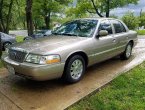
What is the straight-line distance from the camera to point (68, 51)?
186 inches

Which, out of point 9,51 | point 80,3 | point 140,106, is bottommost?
point 140,106

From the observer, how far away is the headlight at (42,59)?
4.36m

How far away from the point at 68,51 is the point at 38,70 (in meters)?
0.83

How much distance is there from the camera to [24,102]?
4.20 meters

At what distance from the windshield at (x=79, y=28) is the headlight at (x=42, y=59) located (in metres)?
1.44

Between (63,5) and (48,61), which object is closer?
(48,61)

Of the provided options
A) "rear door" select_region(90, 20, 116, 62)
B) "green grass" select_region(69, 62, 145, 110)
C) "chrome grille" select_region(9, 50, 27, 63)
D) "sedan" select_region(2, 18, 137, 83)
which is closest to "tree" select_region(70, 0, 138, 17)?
"sedan" select_region(2, 18, 137, 83)

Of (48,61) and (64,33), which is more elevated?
(64,33)

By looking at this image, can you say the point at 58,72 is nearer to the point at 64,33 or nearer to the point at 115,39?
the point at 64,33

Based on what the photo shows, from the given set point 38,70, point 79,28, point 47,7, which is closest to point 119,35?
point 79,28

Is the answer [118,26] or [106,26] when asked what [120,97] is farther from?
[118,26]

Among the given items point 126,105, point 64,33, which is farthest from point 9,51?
point 126,105

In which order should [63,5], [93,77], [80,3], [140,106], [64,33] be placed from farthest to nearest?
[63,5] < [80,3] < [64,33] < [93,77] < [140,106]

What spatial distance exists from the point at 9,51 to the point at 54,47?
1148 mm
